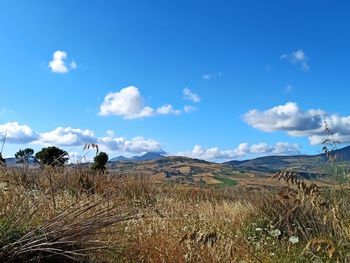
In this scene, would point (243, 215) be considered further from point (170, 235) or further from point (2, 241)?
point (2, 241)

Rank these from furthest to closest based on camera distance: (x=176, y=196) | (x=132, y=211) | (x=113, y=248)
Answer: (x=176, y=196), (x=132, y=211), (x=113, y=248)

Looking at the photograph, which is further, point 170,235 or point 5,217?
point 170,235

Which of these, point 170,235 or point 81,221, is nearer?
point 81,221

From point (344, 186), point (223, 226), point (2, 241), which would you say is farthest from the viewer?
point (223, 226)

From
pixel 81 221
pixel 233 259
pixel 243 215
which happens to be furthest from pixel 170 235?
pixel 243 215

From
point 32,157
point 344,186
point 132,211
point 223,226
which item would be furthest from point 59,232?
point 32,157

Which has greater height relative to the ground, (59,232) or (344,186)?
(344,186)

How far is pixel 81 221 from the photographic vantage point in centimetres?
498

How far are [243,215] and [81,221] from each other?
4736mm

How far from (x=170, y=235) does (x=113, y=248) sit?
45.0 inches

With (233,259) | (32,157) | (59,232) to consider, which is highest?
(32,157)

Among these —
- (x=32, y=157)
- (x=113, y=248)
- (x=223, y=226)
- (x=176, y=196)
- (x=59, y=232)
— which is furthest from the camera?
(x=176, y=196)

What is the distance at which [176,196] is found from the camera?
41.0 ft

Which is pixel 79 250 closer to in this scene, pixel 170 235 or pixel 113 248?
pixel 113 248
